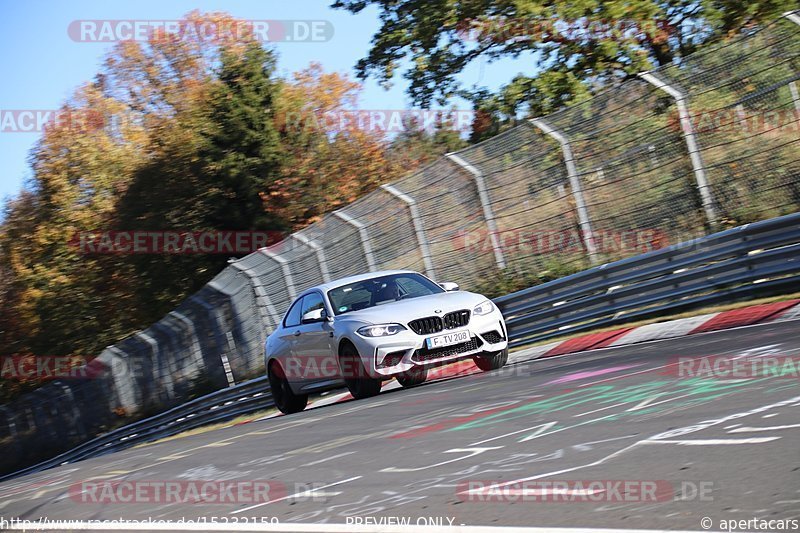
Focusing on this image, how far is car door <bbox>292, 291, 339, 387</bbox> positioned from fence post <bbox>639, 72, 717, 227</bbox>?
16.0 ft

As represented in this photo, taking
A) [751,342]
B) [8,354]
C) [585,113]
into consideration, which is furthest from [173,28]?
[751,342]

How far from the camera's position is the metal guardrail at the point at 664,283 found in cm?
1212

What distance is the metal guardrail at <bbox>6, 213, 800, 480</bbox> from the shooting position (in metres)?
12.1

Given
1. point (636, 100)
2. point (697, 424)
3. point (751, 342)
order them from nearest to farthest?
point (697, 424)
point (751, 342)
point (636, 100)

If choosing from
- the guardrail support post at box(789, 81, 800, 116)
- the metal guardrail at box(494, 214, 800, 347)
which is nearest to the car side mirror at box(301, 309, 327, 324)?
the metal guardrail at box(494, 214, 800, 347)

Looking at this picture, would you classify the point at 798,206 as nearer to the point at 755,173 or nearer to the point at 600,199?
the point at 755,173

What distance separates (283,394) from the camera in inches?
585

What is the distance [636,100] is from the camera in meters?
14.0

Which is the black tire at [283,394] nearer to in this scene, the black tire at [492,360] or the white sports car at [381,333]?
the white sports car at [381,333]

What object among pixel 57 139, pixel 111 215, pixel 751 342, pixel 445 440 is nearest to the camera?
pixel 445 440

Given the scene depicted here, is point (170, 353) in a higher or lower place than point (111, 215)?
lower

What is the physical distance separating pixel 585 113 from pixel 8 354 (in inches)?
1957

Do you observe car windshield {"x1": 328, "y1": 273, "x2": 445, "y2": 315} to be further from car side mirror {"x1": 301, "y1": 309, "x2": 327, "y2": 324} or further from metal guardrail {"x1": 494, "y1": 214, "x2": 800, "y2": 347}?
metal guardrail {"x1": 494, "y1": 214, "x2": 800, "y2": 347}

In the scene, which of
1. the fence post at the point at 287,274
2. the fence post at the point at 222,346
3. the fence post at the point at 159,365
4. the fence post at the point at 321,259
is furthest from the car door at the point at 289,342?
the fence post at the point at 159,365
